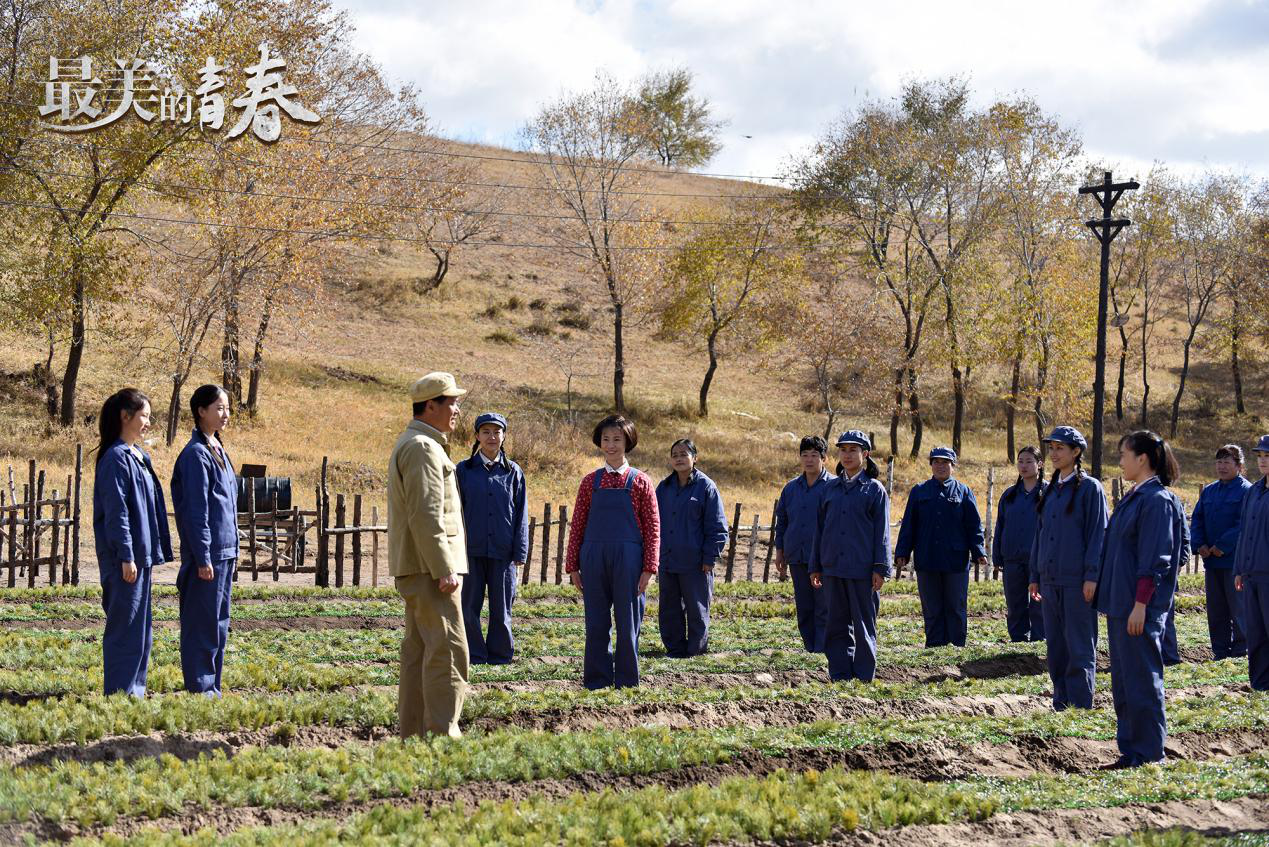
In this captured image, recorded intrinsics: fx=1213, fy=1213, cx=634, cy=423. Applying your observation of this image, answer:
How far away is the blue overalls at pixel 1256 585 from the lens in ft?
Result: 31.8

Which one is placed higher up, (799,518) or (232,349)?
(232,349)

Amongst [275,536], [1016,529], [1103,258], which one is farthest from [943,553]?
[1103,258]

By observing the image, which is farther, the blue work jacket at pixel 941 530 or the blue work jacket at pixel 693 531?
the blue work jacket at pixel 941 530

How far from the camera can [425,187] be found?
44.0 meters

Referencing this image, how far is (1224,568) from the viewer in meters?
12.4

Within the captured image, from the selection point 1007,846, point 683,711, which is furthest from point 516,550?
point 1007,846

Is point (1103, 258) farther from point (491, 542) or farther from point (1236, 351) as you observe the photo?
point (1236, 351)

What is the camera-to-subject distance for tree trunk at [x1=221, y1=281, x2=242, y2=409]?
2850 cm

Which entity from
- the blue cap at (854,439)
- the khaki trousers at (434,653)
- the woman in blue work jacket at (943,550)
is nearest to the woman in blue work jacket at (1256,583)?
the woman in blue work jacket at (943,550)

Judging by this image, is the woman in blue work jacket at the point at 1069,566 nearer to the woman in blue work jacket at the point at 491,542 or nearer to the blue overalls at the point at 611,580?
the blue overalls at the point at 611,580

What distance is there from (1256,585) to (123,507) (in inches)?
336

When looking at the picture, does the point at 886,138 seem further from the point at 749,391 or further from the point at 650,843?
the point at 650,843

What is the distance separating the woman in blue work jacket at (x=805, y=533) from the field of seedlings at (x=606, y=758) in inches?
52.4

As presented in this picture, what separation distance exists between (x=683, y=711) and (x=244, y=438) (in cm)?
2441
